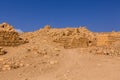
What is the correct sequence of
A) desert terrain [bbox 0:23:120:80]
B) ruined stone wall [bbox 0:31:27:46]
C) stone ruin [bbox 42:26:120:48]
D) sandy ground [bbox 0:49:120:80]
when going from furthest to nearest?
stone ruin [bbox 42:26:120:48] → ruined stone wall [bbox 0:31:27:46] → desert terrain [bbox 0:23:120:80] → sandy ground [bbox 0:49:120:80]

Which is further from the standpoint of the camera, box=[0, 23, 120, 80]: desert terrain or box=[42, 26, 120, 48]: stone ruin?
box=[42, 26, 120, 48]: stone ruin

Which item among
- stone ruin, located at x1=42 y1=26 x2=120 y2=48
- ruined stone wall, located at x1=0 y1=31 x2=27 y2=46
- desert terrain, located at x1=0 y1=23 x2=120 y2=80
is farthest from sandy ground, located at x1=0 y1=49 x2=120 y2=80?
stone ruin, located at x1=42 y1=26 x2=120 y2=48

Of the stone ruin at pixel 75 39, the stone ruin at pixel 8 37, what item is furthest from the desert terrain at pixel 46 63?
the stone ruin at pixel 75 39

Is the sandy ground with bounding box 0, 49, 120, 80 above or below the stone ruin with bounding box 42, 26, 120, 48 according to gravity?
below

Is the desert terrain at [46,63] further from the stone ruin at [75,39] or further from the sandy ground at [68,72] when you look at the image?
the stone ruin at [75,39]

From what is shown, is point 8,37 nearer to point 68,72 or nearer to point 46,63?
point 46,63

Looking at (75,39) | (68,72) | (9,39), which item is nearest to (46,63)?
(68,72)

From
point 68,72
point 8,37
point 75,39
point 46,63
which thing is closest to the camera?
point 68,72

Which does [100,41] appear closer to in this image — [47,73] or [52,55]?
[52,55]

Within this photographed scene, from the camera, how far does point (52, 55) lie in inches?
586

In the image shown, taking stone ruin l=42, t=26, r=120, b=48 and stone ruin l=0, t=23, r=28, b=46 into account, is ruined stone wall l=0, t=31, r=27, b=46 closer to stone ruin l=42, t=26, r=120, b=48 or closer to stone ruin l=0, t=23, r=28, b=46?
stone ruin l=0, t=23, r=28, b=46

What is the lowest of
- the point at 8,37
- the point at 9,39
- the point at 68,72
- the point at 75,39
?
the point at 68,72

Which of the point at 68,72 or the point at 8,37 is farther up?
the point at 8,37

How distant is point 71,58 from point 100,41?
32.4ft
